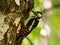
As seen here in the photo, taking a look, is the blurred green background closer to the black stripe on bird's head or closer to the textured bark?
the black stripe on bird's head

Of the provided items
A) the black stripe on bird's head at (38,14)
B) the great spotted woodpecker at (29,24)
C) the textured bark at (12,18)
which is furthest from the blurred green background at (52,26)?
the textured bark at (12,18)

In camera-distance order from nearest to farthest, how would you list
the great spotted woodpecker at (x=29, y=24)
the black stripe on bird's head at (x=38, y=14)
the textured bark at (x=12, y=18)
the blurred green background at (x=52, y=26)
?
the textured bark at (x=12, y=18), the great spotted woodpecker at (x=29, y=24), the black stripe on bird's head at (x=38, y=14), the blurred green background at (x=52, y=26)

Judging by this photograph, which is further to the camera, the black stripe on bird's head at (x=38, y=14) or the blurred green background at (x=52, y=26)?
the blurred green background at (x=52, y=26)

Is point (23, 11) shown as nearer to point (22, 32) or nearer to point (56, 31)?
point (22, 32)

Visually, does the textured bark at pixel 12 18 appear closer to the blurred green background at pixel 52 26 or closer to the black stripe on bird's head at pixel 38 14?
the black stripe on bird's head at pixel 38 14

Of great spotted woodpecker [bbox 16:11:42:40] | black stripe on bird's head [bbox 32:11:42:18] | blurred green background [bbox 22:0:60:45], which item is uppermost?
black stripe on bird's head [bbox 32:11:42:18]

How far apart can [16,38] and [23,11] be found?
0.58ft

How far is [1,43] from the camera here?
1659mm

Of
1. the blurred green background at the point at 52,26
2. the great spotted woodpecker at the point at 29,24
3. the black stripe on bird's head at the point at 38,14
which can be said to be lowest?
the blurred green background at the point at 52,26

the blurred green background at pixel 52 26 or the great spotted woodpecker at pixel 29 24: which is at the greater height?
the great spotted woodpecker at pixel 29 24

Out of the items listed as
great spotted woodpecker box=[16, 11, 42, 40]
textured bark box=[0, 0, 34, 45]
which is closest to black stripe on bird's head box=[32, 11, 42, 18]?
great spotted woodpecker box=[16, 11, 42, 40]

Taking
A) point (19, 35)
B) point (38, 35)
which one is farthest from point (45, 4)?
point (19, 35)

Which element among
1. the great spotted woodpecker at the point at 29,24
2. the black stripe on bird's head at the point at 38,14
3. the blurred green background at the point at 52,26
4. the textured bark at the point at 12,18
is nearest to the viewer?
the textured bark at the point at 12,18

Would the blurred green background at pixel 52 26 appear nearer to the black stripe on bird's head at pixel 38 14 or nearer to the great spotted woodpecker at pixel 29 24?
the black stripe on bird's head at pixel 38 14
